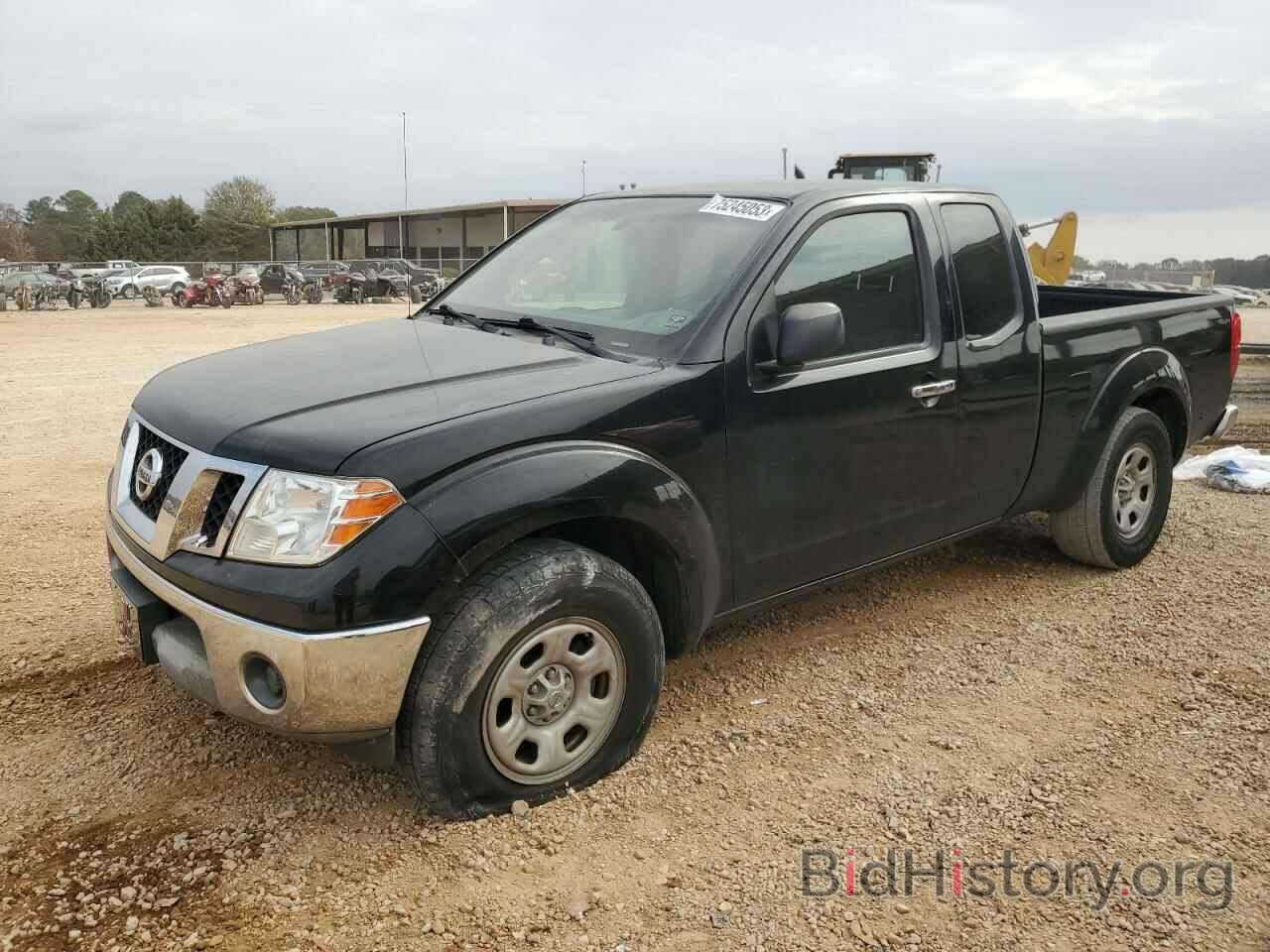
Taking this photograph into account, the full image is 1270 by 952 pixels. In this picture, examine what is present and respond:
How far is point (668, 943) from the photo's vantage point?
246 centimetres

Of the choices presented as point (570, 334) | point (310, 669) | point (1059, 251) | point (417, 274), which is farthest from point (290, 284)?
point (310, 669)

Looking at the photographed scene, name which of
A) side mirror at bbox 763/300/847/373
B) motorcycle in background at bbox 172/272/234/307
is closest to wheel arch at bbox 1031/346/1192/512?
side mirror at bbox 763/300/847/373

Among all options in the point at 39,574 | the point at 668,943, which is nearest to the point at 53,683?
the point at 39,574

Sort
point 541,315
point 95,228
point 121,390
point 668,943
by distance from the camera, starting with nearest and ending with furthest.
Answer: point 668,943
point 541,315
point 121,390
point 95,228

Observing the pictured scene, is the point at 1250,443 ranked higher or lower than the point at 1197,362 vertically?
lower

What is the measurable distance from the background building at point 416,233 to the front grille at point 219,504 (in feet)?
137

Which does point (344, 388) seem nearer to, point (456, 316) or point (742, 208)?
point (456, 316)

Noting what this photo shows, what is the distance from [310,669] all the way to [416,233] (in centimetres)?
6343

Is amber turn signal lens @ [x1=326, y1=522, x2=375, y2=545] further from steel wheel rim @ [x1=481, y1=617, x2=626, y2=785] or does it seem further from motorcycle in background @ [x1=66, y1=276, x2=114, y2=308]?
motorcycle in background @ [x1=66, y1=276, x2=114, y2=308]

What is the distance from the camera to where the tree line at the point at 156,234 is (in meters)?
69.9

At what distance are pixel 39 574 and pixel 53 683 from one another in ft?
4.44

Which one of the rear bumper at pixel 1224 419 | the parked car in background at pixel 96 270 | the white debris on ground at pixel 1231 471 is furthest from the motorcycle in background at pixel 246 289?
the rear bumper at pixel 1224 419

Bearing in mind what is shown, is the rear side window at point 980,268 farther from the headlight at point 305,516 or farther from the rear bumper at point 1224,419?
the headlight at point 305,516

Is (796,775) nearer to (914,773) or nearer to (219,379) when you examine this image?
(914,773)
